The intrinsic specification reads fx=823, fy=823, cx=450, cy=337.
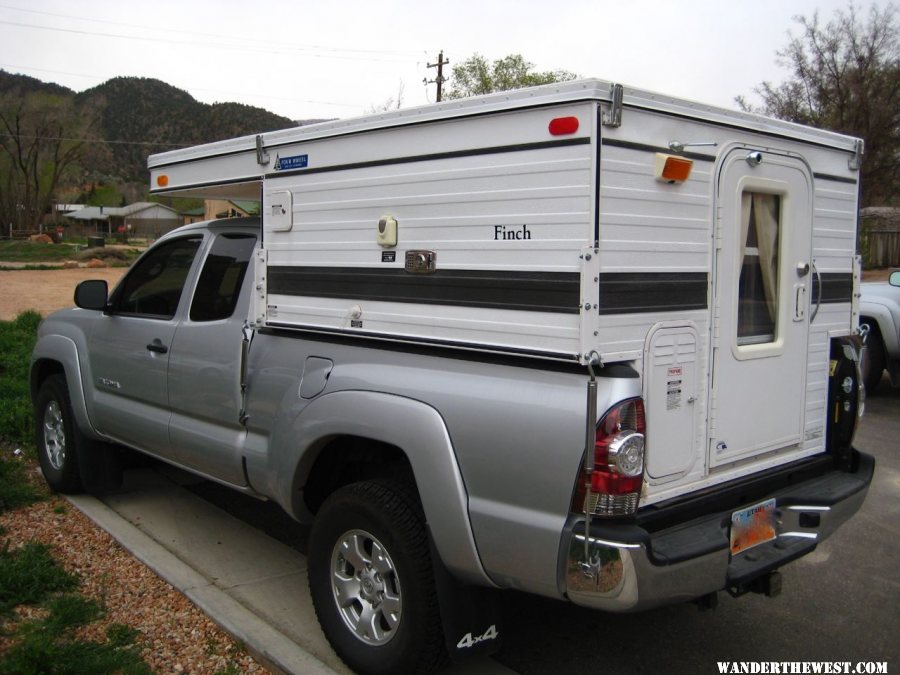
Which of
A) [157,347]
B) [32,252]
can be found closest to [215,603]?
[157,347]

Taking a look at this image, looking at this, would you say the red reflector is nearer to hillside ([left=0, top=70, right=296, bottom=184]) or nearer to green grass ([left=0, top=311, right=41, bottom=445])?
green grass ([left=0, top=311, right=41, bottom=445])

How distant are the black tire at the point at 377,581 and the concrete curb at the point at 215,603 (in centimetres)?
19

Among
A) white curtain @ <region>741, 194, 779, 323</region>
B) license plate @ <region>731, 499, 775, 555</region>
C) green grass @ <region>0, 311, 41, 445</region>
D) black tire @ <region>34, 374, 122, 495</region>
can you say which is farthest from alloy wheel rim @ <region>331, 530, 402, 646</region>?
green grass @ <region>0, 311, 41, 445</region>

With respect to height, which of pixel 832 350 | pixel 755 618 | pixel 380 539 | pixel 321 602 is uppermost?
pixel 832 350

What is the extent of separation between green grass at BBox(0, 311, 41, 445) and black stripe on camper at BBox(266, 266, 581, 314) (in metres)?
4.05

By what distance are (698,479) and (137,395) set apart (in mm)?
3248

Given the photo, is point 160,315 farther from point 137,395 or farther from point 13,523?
point 13,523

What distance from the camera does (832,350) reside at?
3961mm

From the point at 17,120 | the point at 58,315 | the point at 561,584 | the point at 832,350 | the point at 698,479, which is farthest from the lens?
the point at 17,120

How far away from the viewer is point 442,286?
3174mm

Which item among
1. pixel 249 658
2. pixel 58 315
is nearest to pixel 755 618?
pixel 249 658

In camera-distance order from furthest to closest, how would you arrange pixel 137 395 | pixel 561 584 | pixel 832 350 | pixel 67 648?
1. pixel 137 395
2. pixel 832 350
3. pixel 67 648
4. pixel 561 584

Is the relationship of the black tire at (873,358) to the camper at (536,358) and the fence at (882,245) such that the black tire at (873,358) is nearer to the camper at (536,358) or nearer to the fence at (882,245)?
the camper at (536,358)

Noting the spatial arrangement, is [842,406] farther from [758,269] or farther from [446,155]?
[446,155]
